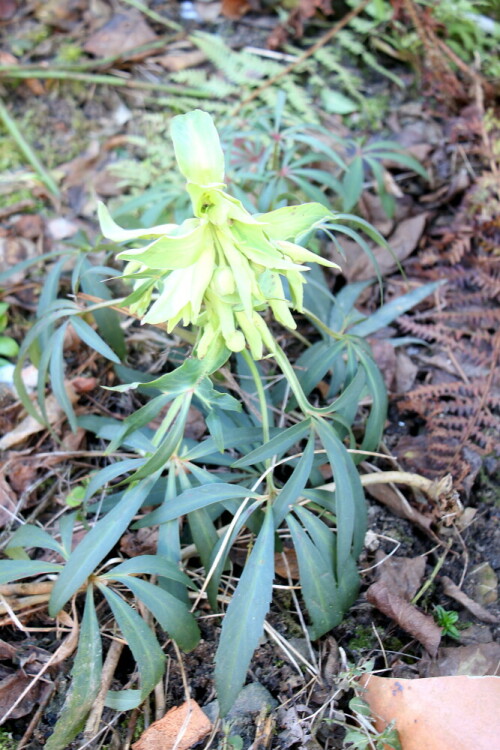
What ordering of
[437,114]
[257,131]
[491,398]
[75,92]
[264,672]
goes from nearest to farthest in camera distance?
[264,672] → [491,398] → [257,131] → [437,114] → [75,92]

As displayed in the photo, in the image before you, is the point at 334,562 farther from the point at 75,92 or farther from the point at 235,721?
the point at 75,92

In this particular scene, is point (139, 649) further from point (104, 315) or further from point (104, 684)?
point (104, 315)

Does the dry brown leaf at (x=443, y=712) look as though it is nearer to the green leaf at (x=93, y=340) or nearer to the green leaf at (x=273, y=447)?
the green leaf at (x=273, y=447)

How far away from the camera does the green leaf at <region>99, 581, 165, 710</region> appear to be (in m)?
1.16

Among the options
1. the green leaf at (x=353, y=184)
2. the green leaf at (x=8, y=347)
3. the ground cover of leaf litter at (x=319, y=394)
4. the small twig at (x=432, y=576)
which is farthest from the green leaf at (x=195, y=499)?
the green leaf at (x=353, y=184)

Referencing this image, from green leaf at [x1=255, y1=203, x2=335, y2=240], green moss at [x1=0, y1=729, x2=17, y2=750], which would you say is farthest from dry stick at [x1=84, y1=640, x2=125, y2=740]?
green leaf at [x1=255, y1=203, x2=335, y2=240]

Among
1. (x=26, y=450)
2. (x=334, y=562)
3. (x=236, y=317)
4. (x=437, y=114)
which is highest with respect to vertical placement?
(x=437, y=114)

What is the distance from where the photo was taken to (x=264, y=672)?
1.29 meters

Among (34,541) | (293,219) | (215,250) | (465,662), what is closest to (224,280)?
(215,250)

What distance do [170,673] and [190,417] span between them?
→ 2.09ft

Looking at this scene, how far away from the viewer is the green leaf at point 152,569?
4.05ft

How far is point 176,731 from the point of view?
1.18 meters

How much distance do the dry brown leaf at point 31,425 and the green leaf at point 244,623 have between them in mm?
765

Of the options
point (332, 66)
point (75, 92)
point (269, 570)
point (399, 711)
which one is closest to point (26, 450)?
point (269, 570)
